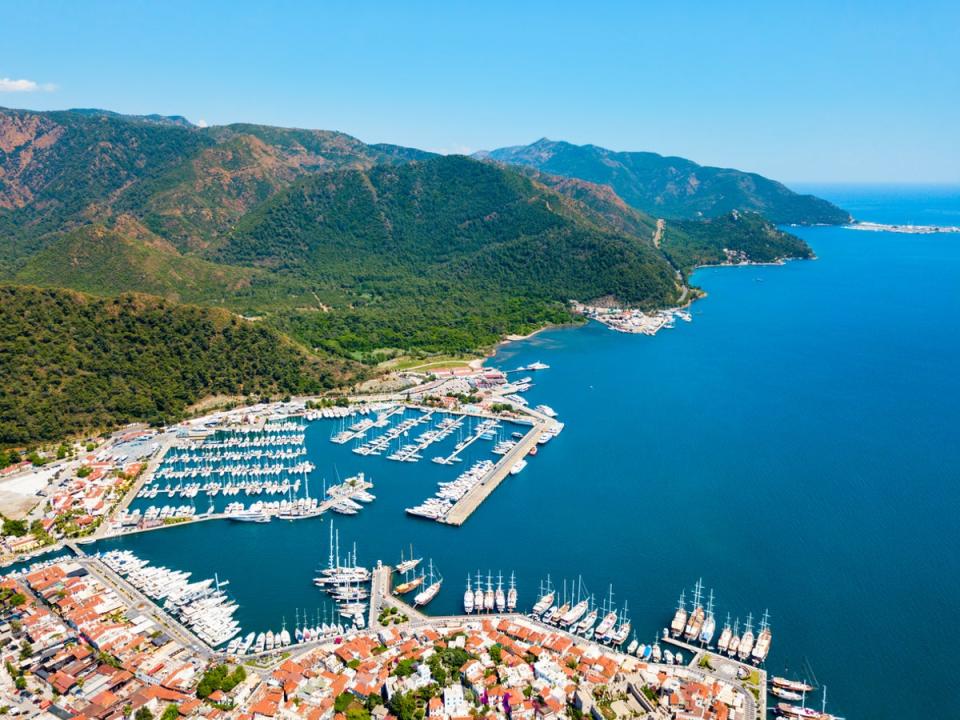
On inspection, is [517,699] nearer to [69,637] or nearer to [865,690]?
[865,690]

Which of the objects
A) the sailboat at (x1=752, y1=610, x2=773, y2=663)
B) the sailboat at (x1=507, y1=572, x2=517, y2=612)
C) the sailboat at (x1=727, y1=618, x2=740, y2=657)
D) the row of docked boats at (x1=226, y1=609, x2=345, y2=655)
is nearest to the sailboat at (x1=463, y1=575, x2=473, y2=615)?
the sailboat at (x1=507, y1=572, x2=517, y2=612)

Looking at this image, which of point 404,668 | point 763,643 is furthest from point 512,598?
point 763,643

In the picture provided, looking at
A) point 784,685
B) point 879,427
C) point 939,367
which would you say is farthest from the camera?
point 939,367

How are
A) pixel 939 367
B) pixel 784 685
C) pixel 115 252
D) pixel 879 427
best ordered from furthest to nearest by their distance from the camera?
1. pixel 115 252
2. pixel 939 367
3. pixel 879 427
4. pixel 784 685

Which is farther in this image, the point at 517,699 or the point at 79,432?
the point at 79,432

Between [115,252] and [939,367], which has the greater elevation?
[115,252]

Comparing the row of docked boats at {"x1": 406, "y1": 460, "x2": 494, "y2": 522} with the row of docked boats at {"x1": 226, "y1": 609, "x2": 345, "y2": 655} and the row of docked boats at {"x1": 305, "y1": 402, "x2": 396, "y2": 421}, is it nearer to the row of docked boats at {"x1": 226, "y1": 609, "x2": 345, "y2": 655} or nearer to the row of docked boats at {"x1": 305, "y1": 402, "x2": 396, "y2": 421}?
the row of docked boats at {"x1": 226, "y1": 609, "x2": 345, "y2": 655}

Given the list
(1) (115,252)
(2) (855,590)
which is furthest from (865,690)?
(1) (115,252)
